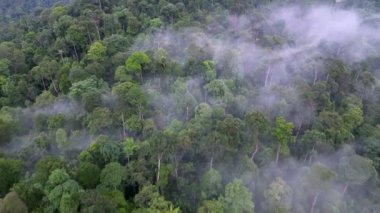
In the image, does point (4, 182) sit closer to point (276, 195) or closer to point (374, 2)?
point (276, 195)

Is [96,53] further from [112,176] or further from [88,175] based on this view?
[112,176]

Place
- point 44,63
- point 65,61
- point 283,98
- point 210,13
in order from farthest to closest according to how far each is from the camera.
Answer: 1. point 210,13
2. point 65,61
3. point 44,63
4. point 283,98

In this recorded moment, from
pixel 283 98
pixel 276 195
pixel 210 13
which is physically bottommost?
pixel 276 195

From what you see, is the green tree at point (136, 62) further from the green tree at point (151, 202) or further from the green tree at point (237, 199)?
the green tree at point (237, 199)

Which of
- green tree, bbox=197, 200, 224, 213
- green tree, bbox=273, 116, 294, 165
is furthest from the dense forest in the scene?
green tree, bbox=273, 116, 294, 165

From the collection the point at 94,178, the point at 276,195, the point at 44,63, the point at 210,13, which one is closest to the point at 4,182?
the point at 94,178

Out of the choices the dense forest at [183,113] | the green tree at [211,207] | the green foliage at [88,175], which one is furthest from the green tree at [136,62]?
the green tree at [211,207]

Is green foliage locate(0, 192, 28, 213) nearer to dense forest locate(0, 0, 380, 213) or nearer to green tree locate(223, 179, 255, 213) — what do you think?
dense forest locate(0, 0, 380, 213)

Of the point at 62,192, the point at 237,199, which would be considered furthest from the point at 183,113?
the point at 62,192
